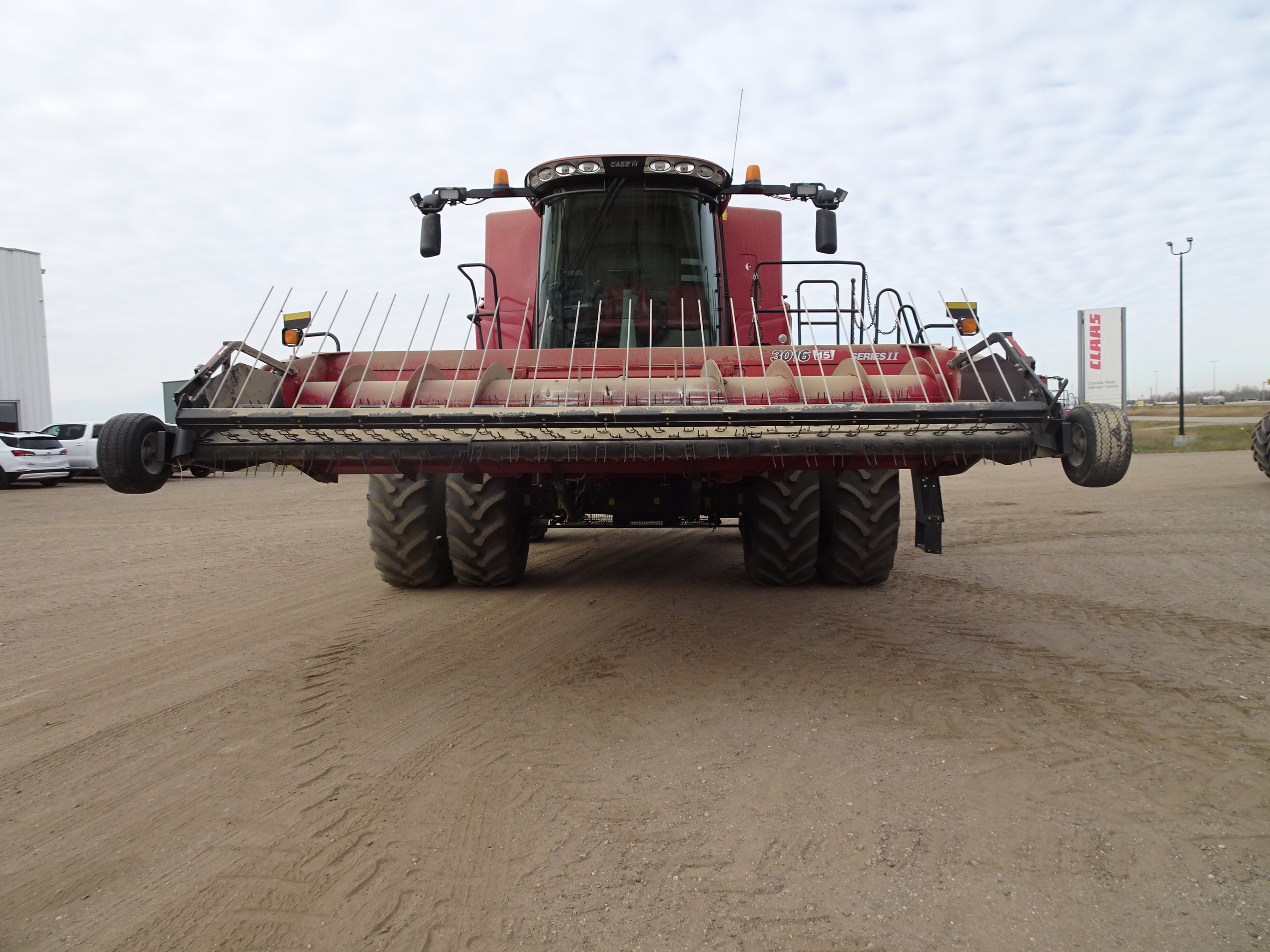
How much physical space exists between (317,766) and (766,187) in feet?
15.8

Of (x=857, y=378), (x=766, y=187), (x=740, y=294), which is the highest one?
(x=766, y=187)

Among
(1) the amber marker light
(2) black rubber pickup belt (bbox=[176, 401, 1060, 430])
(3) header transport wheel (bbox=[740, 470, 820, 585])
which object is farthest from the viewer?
(3) header transport wheel (bbox=[740, 470, 820, 585])

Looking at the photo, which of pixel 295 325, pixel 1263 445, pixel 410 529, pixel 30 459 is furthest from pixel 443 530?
pixel 30 459

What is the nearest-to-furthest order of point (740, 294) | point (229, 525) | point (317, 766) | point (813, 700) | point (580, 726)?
point (317, 766)
point (580, 726)
point (813, 700)
point (740, 294)
point (229, 525)

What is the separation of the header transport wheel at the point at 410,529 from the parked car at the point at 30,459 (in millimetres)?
16225

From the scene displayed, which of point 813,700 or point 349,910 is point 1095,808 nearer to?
point 813,700

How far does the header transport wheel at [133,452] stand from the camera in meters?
3.18

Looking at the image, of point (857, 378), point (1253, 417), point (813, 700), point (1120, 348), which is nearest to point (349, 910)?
point (813, 700)

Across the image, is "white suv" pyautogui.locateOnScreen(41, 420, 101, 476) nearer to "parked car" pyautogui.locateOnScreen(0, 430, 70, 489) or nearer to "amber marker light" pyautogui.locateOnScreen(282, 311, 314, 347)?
"parked car" pyautogui.locateOnScreen(0, 430, 70, 489)

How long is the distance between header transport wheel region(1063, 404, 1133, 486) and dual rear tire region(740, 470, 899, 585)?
7.96 feet

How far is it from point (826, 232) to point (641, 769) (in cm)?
419

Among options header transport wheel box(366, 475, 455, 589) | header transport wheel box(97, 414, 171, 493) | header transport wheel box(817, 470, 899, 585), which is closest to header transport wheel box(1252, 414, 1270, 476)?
header transport wheel box(817, 470, 899, 585)

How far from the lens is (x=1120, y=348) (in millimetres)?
22016

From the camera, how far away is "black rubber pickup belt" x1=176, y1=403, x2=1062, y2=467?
10.8 feet
